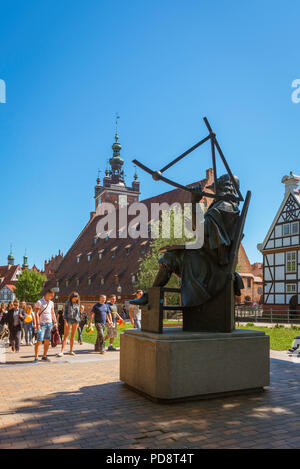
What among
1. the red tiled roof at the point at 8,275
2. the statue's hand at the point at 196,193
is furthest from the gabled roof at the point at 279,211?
the red tiled roof at the point at 8,275

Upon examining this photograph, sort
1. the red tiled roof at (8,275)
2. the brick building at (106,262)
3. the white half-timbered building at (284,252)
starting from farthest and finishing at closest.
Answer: the red tiled roof at (8,275), the brick building at (106,262), the white half-timbered building at (284,252)

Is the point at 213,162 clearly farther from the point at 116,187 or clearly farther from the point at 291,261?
the point at 116,187

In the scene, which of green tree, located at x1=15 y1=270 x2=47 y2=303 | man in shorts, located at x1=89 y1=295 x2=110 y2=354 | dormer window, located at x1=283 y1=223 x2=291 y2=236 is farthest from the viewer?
green tree, located at x1=15 y1=270 x2=47 y2=303

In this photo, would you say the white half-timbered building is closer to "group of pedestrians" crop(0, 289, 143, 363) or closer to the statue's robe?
"group of pedestrians" crop(0, 289, 143, 363)

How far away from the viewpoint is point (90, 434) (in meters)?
4.43

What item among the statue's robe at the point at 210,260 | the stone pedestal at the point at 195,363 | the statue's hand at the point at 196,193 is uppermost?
the statue's hand at the point at 196,193

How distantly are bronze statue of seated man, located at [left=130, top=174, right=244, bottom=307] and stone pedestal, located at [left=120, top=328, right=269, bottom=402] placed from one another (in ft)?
2.30

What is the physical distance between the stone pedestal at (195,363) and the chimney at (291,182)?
3037 cm

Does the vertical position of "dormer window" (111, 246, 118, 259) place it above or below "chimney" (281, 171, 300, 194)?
below

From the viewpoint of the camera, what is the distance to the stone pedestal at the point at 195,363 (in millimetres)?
5648

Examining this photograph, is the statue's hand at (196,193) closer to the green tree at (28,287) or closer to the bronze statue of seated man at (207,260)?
the bronze statue of seated man at (207,260)

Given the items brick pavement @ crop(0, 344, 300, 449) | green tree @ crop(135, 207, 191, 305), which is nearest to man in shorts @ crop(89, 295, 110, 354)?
brick pavement @ crop(0, 344, 300, 449)

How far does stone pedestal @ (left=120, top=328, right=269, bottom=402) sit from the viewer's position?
18.5 feet

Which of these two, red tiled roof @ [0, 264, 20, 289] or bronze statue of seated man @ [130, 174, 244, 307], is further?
red tiled roof @ [0, 264, 20, 289]
